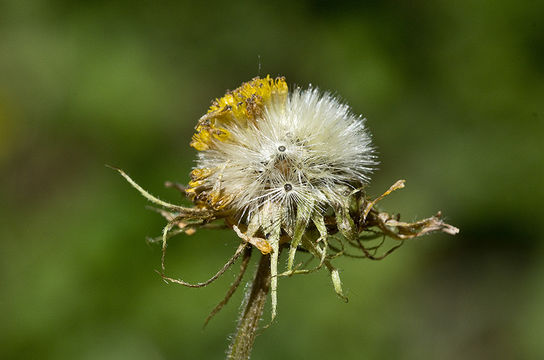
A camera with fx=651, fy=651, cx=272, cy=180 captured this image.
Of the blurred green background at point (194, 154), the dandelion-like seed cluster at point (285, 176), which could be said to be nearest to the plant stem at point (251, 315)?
the dandelion-like seed cluster at point (285, 176)

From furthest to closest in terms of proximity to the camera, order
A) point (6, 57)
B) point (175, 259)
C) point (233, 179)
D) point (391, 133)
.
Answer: point (6, 57) → point (391, 133) → point (175, 259) → point (233, 179)

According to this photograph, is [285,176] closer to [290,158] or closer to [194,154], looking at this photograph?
[290,158]

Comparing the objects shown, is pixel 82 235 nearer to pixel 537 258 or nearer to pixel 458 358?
pixel 458 358

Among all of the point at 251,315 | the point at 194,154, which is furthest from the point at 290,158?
the point at 194,154

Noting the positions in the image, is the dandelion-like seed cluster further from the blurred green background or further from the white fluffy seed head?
the blurred green background

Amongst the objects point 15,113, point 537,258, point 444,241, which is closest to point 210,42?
point 15,113

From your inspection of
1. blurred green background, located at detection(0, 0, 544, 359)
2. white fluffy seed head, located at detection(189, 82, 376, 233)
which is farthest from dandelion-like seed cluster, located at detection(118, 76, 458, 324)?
blurred green background, located at detection(0, 0, 544, 359)

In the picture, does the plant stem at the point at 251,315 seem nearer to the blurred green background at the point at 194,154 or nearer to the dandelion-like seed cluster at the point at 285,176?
the dandelion-like seed cluster at the point at 285,176
